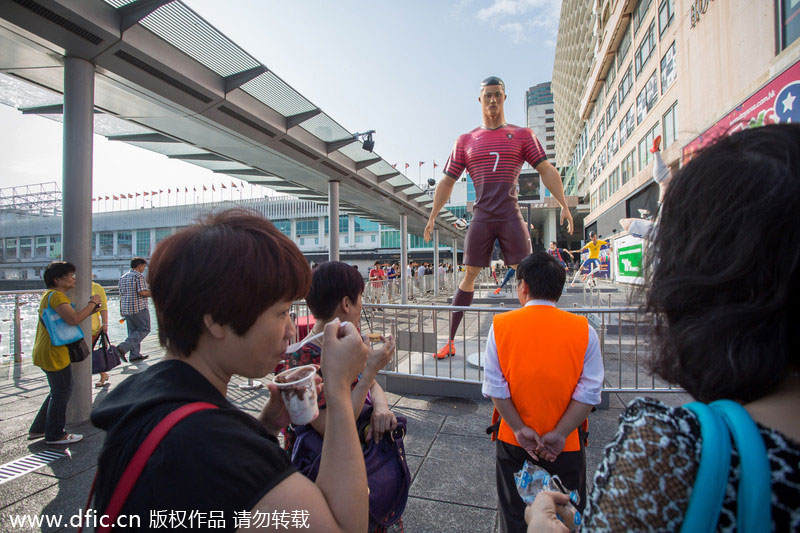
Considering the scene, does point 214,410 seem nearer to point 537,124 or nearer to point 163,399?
point 163,399

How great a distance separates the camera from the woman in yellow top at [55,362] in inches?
141

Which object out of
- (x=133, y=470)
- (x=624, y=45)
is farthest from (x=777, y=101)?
(x=624, y=45)

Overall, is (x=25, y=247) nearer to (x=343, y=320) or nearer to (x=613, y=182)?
(x=343, y=320)

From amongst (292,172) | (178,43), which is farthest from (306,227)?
(178,43)

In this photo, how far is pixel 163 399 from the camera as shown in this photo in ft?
2.67

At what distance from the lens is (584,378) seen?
6.36 feet

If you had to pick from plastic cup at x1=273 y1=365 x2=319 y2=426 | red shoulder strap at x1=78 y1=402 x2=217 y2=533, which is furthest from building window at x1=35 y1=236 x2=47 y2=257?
red shoulder strap at x1=78 y1=402 x2=217 y2=533

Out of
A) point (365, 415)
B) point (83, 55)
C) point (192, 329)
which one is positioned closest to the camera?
point (192, 329)

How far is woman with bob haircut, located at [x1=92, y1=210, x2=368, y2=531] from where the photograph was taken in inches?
29.0

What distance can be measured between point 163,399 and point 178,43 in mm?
4815

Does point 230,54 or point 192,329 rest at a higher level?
point 230,54

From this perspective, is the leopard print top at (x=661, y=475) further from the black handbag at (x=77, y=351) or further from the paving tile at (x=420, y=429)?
the black handbag at (x=77, y=351)

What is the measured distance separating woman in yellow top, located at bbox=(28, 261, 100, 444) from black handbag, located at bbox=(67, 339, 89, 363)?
6 cm

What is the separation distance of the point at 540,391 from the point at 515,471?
45 cm
